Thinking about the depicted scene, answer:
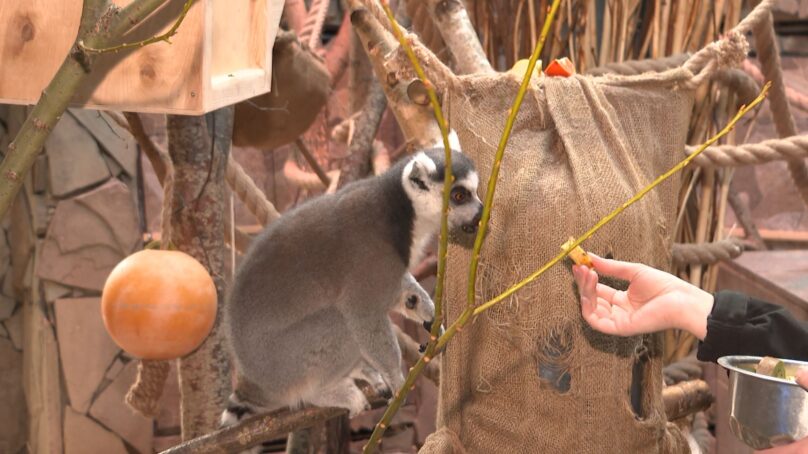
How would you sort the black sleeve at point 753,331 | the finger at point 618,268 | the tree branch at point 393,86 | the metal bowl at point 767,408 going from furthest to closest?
the tree branch at point 393,86 < the finger at point 618,268 < the black sleeve at point 753,331 < the metal bowl at point 767,408

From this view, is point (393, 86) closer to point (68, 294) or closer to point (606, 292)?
point (606, 292)

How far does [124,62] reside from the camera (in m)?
1.65

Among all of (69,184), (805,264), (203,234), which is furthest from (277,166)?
(805,264)

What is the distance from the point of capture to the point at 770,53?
10.5ft

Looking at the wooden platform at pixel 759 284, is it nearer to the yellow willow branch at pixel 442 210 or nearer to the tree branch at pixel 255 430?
the tree branch at pixel 255 430

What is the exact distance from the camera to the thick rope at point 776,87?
3.14 meters

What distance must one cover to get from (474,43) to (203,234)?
3.48ft

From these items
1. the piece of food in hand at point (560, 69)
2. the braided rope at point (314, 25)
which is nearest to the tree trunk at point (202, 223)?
the braided rope at point (314, 25)

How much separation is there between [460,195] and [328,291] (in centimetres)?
45

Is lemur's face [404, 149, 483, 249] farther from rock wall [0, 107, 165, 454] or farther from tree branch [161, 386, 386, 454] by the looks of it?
rock wall [0, 107, 165, 454]

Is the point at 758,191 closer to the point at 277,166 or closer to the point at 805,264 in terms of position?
the point at 805,264

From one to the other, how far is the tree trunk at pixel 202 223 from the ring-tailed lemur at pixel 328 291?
1.79ft

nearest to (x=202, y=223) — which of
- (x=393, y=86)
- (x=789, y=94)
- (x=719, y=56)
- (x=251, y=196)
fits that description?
(x=251, y=196)

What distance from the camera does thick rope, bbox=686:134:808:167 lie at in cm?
268
